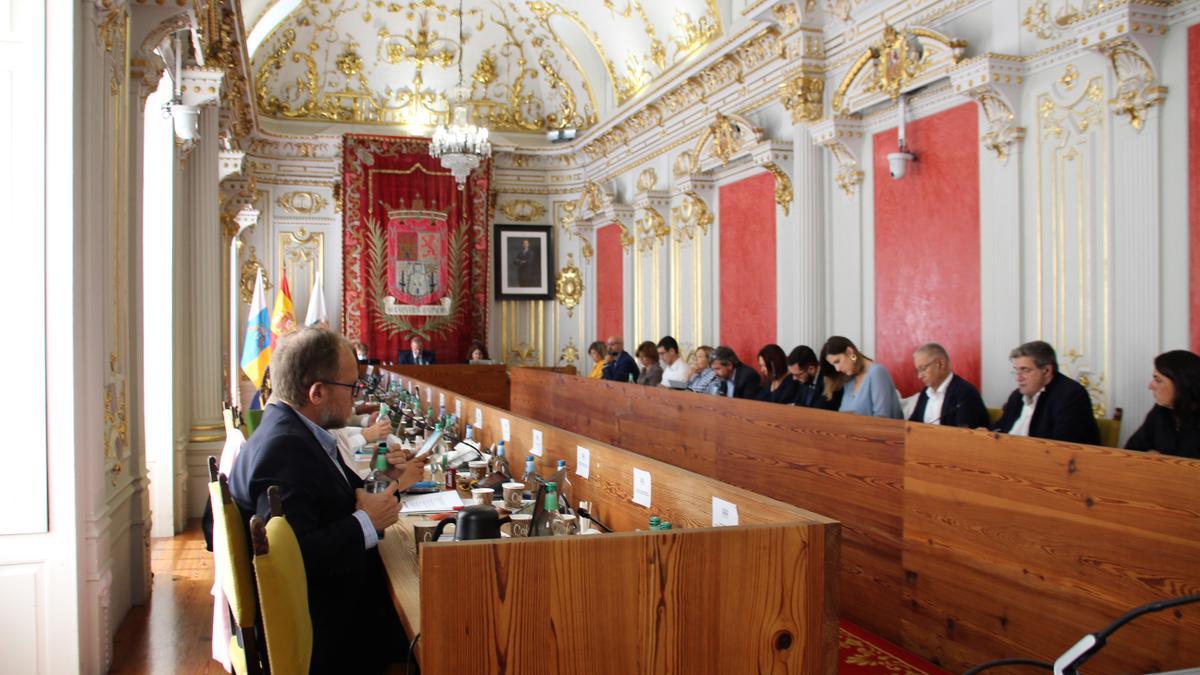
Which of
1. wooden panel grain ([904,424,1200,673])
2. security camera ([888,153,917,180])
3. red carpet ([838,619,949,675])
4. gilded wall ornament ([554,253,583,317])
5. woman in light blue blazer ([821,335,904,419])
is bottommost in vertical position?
A: red carpet ([838,619,949,675])

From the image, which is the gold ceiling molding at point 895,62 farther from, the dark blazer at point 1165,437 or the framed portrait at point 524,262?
the framed portrait at point 524,262

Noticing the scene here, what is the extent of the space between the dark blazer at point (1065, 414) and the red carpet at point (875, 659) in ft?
4.21

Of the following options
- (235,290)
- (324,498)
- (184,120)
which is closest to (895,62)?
(184,120)

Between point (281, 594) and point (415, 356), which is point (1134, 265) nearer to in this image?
point (281, 594)

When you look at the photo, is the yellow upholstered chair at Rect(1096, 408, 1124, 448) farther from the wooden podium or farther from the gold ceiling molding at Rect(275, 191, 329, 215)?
the gold ceiling molding at Rect(275, 191, 329, 215)

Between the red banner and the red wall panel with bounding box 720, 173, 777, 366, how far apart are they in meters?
5.08

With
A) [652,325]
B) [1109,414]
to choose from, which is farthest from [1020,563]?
[652,325]

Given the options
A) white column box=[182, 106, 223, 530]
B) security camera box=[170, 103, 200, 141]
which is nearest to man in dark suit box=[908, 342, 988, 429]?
security camera box=[170, 103, 200, 141]

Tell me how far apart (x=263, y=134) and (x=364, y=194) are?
1.51m

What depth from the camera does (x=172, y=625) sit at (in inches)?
158

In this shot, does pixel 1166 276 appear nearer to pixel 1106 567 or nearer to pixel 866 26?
pixel 1106 567

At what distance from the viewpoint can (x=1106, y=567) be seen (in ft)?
8.75

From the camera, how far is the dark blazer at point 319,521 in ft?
7.13

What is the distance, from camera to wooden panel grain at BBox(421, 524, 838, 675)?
1.50m
